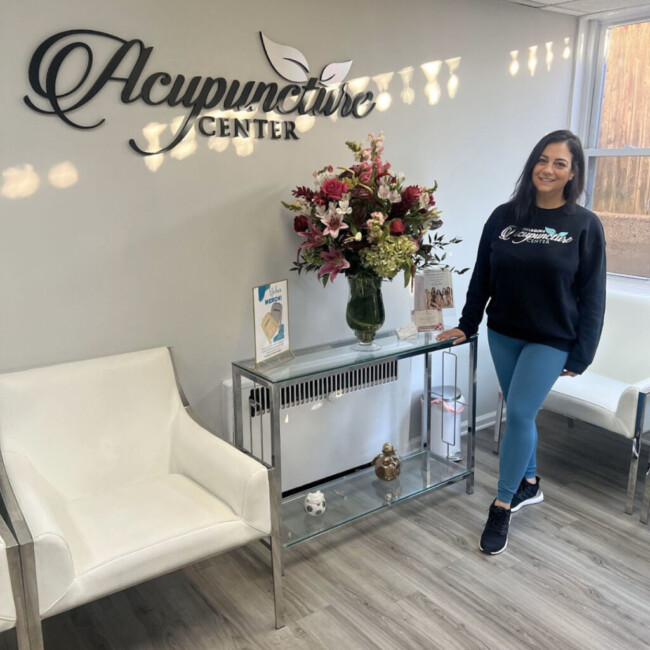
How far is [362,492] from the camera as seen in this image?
9.68 ft

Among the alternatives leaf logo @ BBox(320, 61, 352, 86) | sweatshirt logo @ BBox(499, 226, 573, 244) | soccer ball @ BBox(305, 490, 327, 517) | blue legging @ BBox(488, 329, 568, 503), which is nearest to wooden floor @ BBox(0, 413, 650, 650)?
soccer ball @ BBox(305, 490, 327, 517)

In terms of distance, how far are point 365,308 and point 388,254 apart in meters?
0.32

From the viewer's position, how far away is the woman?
257cm

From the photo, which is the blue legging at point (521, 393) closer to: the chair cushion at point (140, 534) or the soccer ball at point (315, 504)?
the soccer ball at point (315, 504)

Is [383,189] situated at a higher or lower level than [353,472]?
higher

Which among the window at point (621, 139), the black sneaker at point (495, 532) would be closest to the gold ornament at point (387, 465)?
the black sneaker at point (495, 532)

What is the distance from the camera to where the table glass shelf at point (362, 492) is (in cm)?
269

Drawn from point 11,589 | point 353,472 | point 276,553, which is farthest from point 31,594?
point 353,472

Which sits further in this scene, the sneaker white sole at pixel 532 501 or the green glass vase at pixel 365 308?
the sneaker white sole at pixel 532 501

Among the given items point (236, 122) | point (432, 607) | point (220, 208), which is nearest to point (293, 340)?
point (220, 208)

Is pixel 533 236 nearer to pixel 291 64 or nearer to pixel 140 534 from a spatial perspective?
pixel 291 64

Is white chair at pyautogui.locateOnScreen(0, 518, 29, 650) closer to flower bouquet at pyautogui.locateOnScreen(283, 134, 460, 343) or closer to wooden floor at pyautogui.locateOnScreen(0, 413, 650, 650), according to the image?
wooden floor at pyautogui.locateOnScreen(0, 413, 650, 650)

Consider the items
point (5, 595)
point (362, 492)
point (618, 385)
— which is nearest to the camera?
point (5, 595)

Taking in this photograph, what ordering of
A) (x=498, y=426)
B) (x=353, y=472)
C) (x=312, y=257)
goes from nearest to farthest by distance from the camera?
(x=312, y=257) → (x=353, y=472) → (x=498, y=426)
